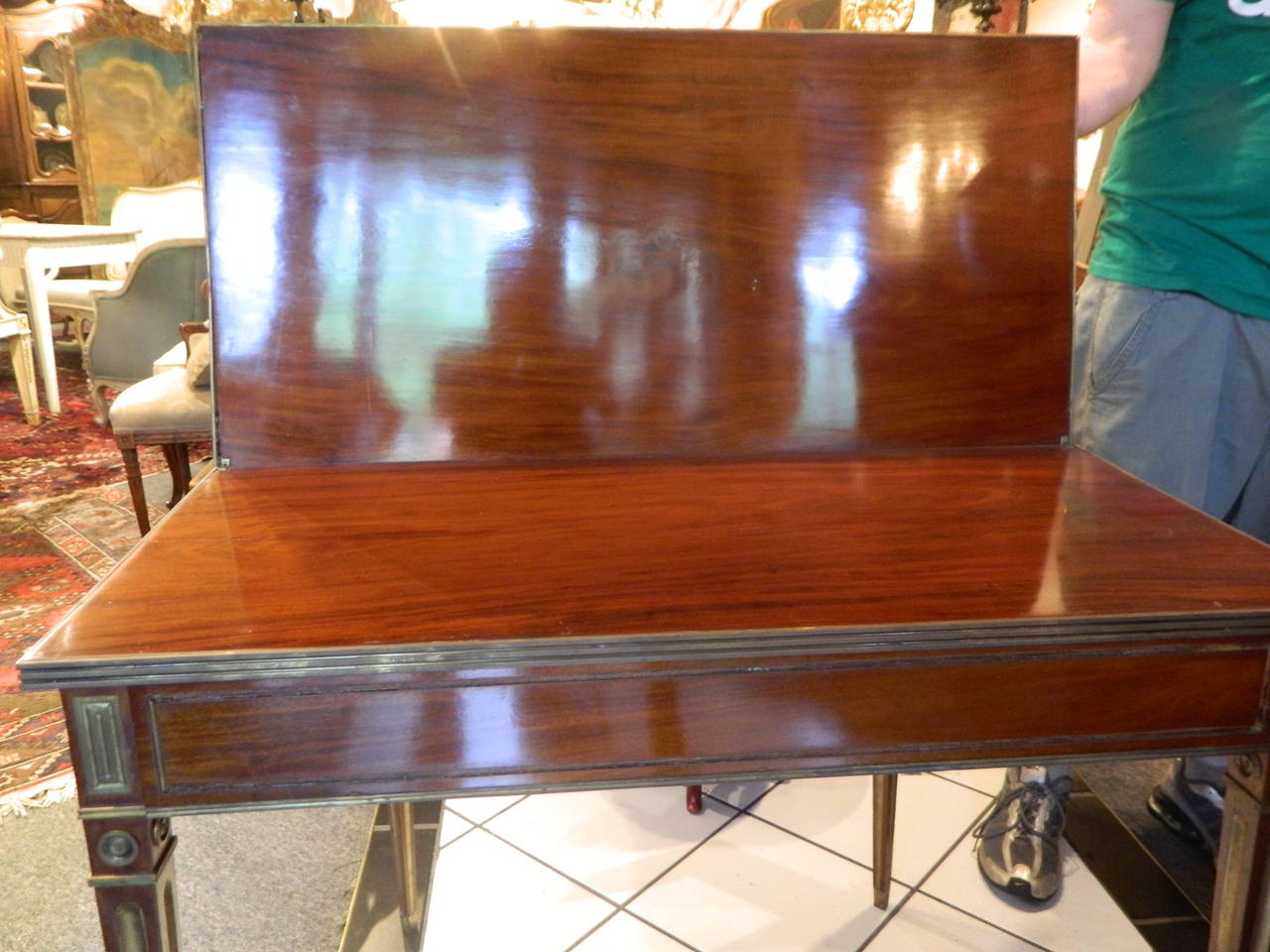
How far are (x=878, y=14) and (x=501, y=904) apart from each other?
375cm

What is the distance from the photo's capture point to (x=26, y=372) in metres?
4.05

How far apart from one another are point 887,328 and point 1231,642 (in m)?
0.43

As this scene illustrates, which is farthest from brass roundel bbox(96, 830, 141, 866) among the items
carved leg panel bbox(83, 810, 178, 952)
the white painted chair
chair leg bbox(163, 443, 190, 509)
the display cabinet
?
the display cabinet

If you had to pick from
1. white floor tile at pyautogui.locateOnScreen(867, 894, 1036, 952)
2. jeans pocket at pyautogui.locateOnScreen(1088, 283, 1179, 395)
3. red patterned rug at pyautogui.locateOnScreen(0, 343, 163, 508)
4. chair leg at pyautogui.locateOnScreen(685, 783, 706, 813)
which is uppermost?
jeans pocket at pyautogui.locateOnScreen(1088, 283, 1179, 395)

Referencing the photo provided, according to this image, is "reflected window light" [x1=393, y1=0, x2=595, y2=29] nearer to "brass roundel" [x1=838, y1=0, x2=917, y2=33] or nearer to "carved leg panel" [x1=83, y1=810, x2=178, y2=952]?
"brass roundel" [x1=838, y1=0, x2=917, y2=33]

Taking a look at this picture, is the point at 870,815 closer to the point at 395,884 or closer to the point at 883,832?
the point at 883,832

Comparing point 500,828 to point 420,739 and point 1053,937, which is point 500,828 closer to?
point 1053,937

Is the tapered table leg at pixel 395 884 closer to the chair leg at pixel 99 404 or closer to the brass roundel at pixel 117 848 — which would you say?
the brass roundel at pixel 117 848

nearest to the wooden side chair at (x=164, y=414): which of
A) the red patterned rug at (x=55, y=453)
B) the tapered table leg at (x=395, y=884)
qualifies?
the red patterned rug at (x=55, y=453)

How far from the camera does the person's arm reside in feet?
3.36

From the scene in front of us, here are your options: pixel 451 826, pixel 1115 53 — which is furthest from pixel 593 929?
pixel 1115 53

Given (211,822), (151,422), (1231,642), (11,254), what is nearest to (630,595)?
(1231,642)

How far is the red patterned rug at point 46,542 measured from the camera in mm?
1726

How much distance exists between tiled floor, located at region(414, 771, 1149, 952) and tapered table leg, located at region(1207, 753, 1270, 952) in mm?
607
